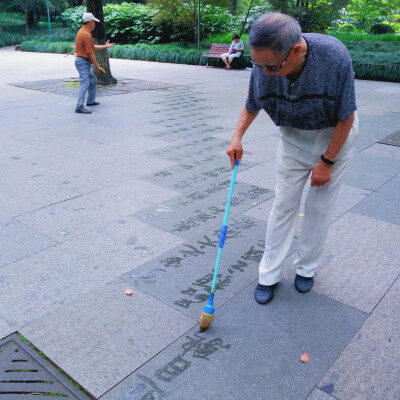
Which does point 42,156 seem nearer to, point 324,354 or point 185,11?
point 324,354

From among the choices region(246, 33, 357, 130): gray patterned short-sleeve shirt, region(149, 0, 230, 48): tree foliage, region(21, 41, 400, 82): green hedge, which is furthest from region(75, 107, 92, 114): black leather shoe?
region(149, 0, 230, 48): tree foliage

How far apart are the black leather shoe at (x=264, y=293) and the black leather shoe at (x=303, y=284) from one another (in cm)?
19

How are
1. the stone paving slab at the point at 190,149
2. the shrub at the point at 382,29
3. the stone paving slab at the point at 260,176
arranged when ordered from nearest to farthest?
the stone paving slab at the point at 260,176, the stone paving slab at the point at 190,149, the shrub at the point at 382,29

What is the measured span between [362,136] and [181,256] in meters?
4.71

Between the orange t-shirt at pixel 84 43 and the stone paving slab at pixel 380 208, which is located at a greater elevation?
the orange t-shirt at pixel 84 43

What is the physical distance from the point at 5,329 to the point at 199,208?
82.2 inches

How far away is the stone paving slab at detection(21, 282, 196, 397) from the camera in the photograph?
87.1 inches

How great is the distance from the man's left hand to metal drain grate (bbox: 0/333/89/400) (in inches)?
65.6

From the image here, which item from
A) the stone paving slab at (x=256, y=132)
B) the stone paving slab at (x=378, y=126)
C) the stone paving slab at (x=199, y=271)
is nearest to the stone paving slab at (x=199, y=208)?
the stone paving slab at (x=199, y=271)

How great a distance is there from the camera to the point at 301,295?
285 cm

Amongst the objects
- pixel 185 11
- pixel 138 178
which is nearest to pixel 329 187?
pixel 138 178

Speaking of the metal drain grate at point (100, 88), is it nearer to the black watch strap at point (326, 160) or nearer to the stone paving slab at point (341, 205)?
the stone paving slab at point (341, 205)

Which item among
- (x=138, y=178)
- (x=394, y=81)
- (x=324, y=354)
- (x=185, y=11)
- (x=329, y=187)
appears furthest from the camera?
(x=185, y=11)

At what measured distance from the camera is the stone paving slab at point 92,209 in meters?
3.67
